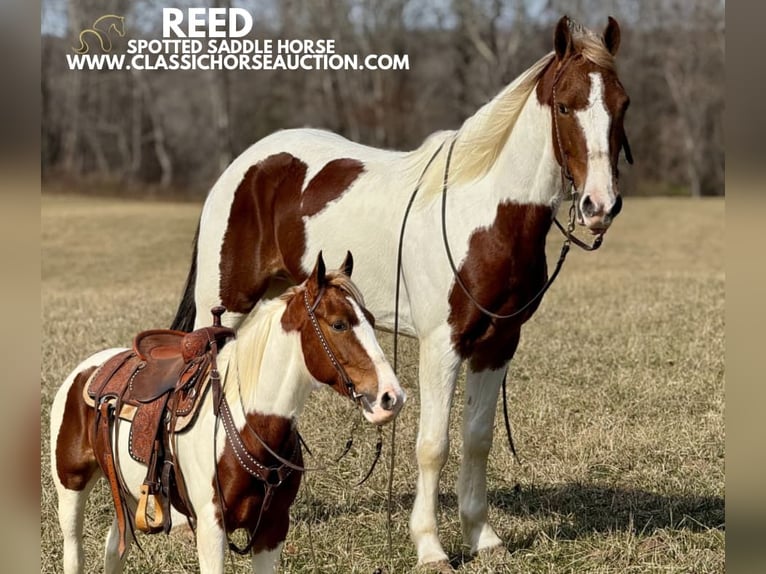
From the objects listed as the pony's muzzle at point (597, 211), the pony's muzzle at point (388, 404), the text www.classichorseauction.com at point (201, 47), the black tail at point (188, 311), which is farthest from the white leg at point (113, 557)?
the text www.classichorseauction.com at point (201, 47)

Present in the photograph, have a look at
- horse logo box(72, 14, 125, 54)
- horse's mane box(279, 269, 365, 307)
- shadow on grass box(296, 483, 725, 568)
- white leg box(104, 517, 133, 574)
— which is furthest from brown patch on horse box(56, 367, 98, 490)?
horse logo box(72, 14, 125, 54)

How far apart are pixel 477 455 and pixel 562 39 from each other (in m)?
2.00

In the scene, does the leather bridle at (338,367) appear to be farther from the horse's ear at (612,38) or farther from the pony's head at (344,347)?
the horse's ear at (612,38)

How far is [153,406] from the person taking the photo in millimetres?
3580

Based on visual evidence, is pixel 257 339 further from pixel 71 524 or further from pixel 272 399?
pixel 71 524

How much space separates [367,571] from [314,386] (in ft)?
4.95

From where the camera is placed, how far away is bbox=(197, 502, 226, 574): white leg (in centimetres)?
330

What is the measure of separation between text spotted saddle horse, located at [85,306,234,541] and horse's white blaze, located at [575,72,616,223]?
1532mm

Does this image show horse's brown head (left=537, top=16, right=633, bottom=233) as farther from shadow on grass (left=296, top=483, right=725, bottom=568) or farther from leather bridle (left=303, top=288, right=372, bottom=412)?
shadow on grass (left=296, top=483, right=725, bottom=568)

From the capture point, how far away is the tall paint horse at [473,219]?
404 centimetres

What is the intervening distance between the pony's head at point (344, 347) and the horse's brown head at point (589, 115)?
1.19m

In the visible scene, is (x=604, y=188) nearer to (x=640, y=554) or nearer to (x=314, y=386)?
(x=314, y=386)
